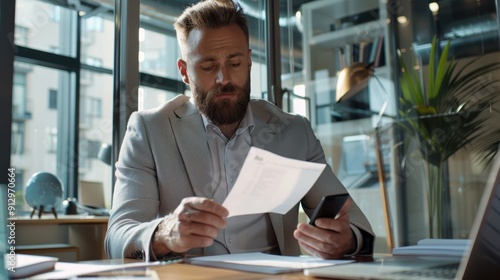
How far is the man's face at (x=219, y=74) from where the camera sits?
5.33 feet

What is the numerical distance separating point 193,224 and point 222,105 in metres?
0.68

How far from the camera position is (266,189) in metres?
0.90

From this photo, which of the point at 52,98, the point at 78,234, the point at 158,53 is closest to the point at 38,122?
the point at 52,98

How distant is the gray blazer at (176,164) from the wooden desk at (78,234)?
4.94 feet

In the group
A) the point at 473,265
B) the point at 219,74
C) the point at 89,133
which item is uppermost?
the point at 89,133

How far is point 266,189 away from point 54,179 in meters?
2.46

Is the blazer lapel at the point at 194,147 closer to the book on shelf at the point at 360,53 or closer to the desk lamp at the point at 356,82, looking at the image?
the desk lamp at the point at 356,82

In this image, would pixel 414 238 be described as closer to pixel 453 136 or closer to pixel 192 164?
pixel 453 136

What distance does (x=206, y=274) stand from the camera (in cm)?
86

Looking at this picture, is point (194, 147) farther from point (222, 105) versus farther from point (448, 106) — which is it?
point (448, 106)

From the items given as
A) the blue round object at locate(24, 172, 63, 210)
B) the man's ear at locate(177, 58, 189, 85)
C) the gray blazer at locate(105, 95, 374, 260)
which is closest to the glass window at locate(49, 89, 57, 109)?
the blue round object at locate(24, 172, 63, 210)

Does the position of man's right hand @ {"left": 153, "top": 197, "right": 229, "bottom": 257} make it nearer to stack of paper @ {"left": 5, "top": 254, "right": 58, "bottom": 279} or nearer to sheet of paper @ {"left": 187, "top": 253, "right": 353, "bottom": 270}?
sheet of paper @ {"left": 187, "top": 253, "right": 353, "bottom": 270}

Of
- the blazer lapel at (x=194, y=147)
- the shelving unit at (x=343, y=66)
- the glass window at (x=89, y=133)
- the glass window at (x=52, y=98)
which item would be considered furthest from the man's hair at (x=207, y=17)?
the glass window at (x=52, y=98)

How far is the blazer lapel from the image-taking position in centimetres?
148
